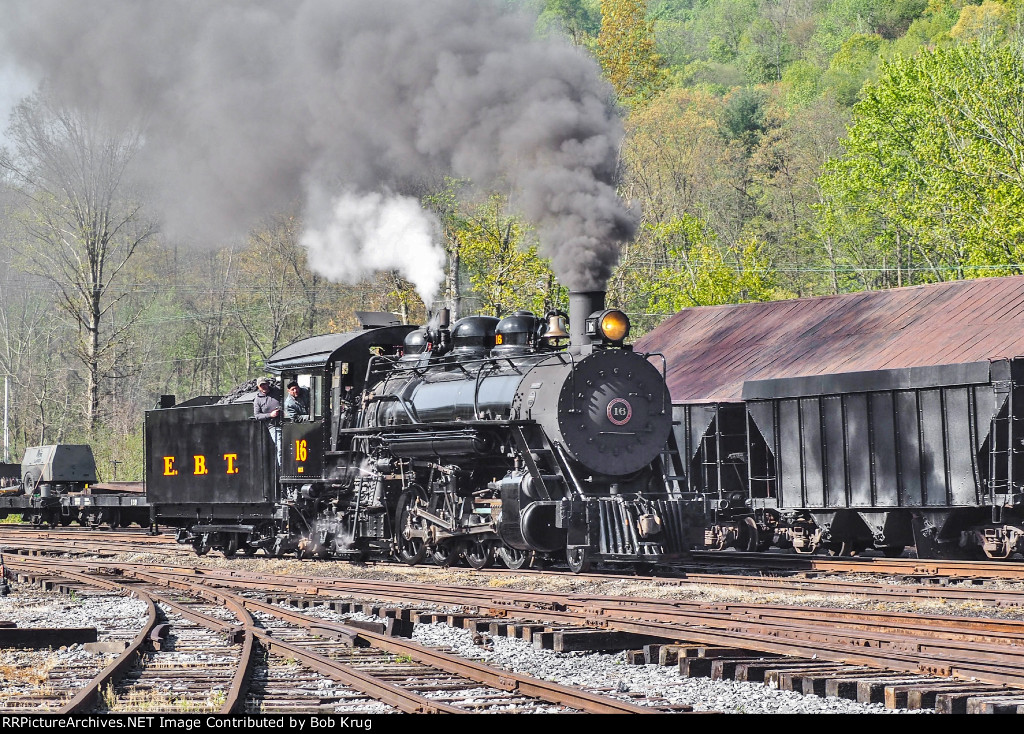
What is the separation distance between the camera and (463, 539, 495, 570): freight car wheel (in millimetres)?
14766

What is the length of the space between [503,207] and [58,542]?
15.8 meters

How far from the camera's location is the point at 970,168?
96.9 feet

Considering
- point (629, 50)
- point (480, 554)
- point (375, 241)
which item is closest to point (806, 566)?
point (480, 554)

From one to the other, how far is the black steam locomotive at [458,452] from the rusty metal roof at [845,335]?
5.25 m

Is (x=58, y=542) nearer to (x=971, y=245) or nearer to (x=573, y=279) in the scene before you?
(x=573, y=279)

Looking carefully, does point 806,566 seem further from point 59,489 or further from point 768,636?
point 59,489

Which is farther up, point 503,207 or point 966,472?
point 503,207

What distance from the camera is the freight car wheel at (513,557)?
14383 millimetres

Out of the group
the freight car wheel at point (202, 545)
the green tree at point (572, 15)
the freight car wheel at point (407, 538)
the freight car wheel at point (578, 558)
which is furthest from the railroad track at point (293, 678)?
the green tree at point (572, 15)

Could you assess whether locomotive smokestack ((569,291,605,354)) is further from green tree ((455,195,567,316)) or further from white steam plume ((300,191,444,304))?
green tree ((455,195,567,316))

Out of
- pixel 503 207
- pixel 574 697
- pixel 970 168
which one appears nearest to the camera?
pixel 574 697
